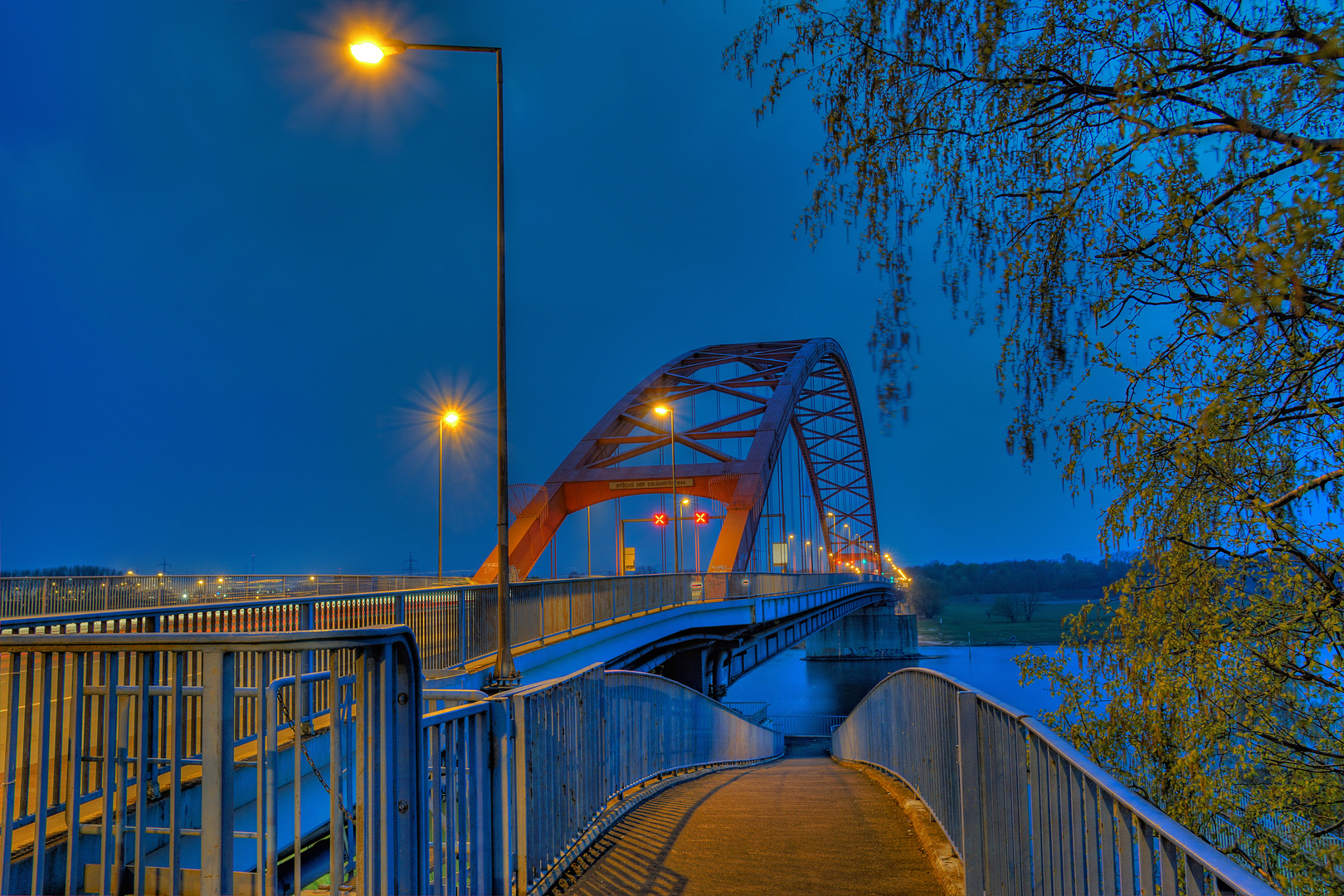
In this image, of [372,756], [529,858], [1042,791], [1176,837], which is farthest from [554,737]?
[1176,837]

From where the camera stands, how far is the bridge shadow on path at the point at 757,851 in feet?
18.8

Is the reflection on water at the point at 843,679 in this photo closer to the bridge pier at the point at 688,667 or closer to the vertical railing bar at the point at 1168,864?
the bridge pier at the point at 688,667

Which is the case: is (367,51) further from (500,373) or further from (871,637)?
(871,637)

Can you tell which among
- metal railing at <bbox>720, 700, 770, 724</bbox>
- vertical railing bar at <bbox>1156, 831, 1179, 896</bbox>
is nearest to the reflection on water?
metal railing at <bbox>720, 700, 770, 724</bbox>

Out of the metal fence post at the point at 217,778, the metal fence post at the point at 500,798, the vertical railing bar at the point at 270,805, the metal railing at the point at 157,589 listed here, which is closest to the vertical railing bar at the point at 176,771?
the metal fence post at the point at 217,778

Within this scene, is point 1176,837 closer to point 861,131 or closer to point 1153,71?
point 1153,71

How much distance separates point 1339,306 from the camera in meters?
4.08

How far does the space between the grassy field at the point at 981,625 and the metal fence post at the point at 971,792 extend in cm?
8176

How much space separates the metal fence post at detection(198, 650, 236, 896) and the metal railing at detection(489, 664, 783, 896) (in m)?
2.20

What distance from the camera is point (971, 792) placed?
505 centimetres

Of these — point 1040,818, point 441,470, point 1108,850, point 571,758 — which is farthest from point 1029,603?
point 1108,850

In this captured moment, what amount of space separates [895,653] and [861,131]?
83.0 meters

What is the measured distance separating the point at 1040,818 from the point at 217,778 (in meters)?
3.45

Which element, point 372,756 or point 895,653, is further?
point 895,653
